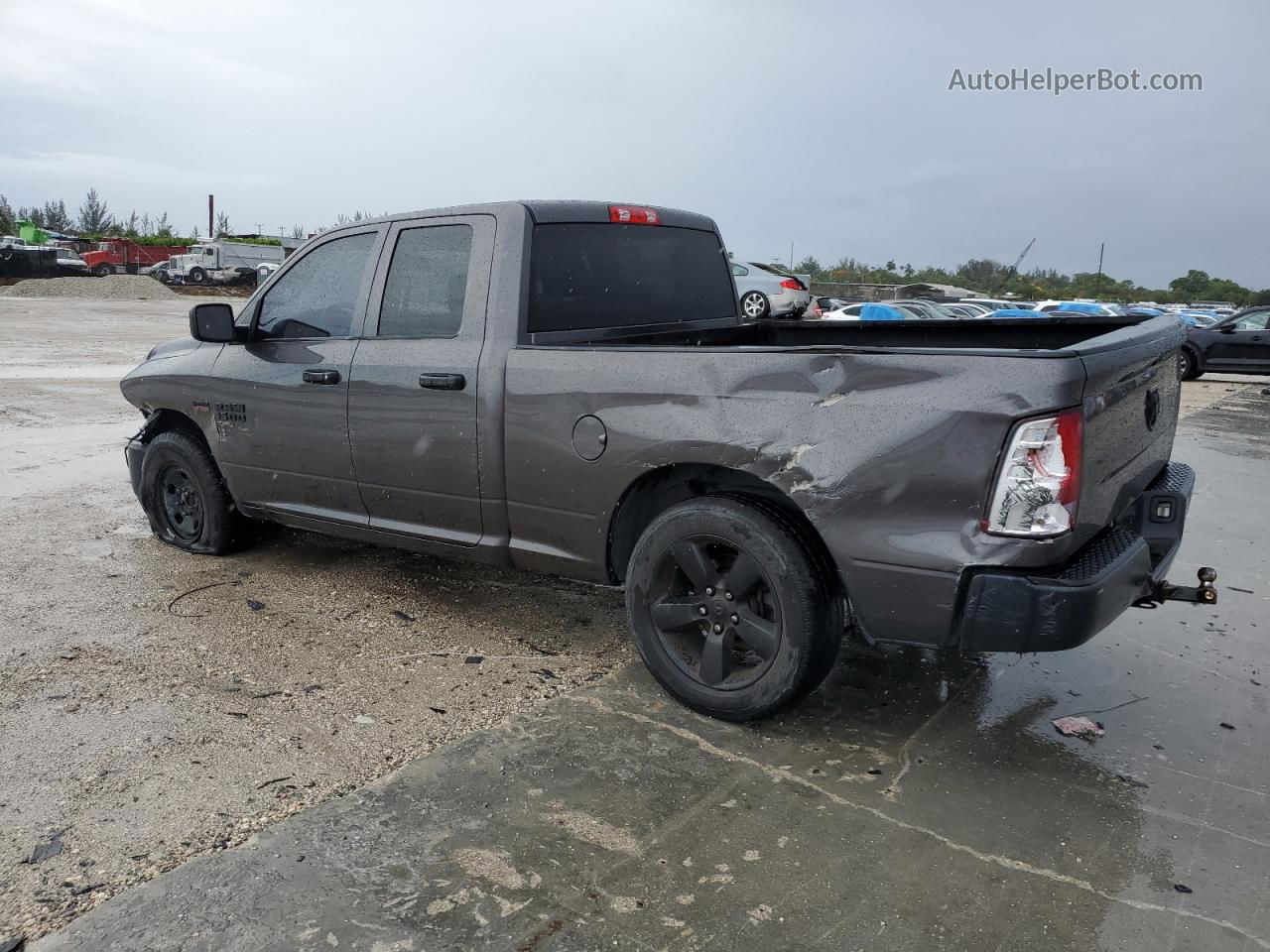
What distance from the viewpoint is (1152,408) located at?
12.0 feet

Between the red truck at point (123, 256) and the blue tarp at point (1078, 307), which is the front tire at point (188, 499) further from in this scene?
the red truck at point (123, 256)

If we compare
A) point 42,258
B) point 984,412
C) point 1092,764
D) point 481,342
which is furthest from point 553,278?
point 42,258

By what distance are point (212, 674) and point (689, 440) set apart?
210cm

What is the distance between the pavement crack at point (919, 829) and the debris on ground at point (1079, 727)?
95 centimetres

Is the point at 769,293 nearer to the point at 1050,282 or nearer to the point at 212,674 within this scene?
the point at 212,674

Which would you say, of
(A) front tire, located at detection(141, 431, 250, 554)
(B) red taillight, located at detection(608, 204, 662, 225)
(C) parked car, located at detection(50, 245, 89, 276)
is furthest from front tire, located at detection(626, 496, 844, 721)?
(C) parked car, located at detection(50, 245, 89, 276)

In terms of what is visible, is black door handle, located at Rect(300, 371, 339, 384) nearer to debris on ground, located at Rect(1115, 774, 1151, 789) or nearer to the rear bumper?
the rear bumper

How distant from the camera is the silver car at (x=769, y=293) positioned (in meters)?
22.3

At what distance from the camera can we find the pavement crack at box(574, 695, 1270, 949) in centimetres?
260

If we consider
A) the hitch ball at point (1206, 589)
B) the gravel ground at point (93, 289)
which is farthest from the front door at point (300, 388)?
the gravel ground at point (93, 289)

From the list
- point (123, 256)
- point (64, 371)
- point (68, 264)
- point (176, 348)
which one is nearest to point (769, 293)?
point (64, 371)

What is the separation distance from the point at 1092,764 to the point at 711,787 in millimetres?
1289

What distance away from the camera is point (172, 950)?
95.0 inches

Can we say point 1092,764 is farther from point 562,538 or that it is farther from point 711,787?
point 562,538
